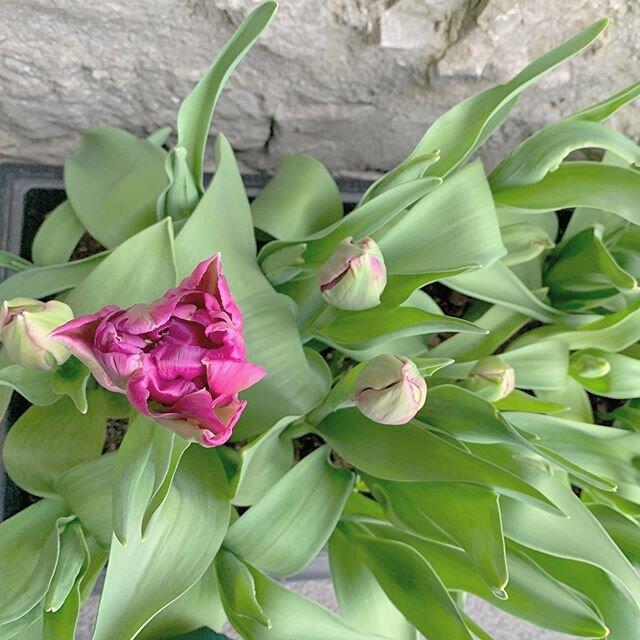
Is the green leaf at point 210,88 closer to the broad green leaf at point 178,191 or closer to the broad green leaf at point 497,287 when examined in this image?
the broad green leaf at point 178,191

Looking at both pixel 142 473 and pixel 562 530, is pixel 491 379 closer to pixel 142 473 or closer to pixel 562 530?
pixel 562 530

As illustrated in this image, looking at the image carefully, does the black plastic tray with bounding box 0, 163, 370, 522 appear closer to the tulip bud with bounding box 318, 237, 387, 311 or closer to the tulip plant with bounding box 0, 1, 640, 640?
the tulip plant with bounding box 0, 1, 640, 640

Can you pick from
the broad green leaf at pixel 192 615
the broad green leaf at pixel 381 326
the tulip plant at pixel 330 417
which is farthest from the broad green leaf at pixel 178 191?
the broad green leaf at pixel 192 615

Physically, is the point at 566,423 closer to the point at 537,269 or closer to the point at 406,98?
the point at 537,269

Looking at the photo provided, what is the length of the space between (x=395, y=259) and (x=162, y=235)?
0.14 meters

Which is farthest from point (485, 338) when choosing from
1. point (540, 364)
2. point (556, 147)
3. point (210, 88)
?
point (210, 88)

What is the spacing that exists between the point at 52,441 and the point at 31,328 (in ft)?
0.49

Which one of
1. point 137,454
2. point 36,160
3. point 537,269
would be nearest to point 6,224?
point 36,160

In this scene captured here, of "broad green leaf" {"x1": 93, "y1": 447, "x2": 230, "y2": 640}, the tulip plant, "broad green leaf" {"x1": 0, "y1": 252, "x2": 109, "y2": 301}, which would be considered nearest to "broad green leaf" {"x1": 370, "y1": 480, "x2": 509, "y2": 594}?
the tulip plant

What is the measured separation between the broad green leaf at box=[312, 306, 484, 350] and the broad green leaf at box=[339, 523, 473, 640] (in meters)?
0.12

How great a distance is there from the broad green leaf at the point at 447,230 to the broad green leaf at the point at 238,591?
0.18m

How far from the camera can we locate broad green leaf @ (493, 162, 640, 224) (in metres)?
0.44

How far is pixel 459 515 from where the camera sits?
1.33 ft

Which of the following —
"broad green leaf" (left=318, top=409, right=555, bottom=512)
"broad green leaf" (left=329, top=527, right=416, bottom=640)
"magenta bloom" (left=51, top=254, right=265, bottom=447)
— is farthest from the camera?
"broad green leaf" (left=329, top=527, right=416, bottom=640)
